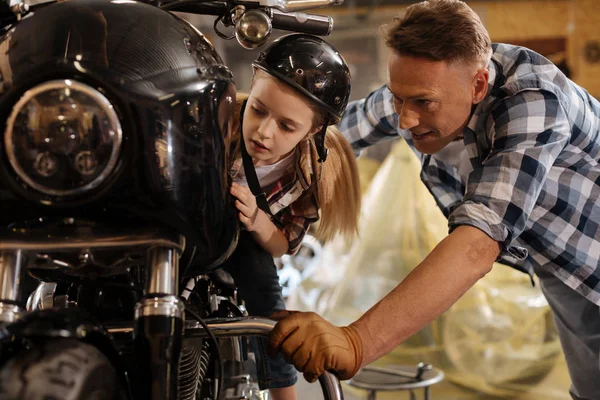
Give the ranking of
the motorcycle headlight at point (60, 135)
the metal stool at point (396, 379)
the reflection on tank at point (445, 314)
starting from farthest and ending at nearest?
1. the reflection on tank at point (445, 314)
2. the metal stool at point (396, 379)
3. the motorcycle headlight at point (60, 135)

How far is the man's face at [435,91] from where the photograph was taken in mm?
1391

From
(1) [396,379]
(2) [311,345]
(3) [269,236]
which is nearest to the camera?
(2) [311,345]

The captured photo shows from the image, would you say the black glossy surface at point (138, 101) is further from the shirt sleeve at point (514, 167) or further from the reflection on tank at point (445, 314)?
the reflection on tank at point (445, 314)

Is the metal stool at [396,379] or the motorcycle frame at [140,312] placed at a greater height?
the metal stool at [396,379]

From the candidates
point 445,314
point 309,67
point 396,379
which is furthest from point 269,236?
point 445,314

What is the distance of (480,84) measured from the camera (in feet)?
4.67

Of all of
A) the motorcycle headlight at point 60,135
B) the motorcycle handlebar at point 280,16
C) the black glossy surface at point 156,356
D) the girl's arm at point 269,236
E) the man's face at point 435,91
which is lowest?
the black glossy surface at point 156,356

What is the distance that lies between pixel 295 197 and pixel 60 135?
2.60 feet

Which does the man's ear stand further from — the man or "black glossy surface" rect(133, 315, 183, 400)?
"black glossy surface" rect(133, 315, 183, 400)

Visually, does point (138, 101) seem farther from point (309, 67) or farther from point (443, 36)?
point (443, 36)

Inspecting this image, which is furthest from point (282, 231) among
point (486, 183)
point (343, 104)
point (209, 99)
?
point (209, 99)

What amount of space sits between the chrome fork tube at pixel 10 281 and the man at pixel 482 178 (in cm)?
32

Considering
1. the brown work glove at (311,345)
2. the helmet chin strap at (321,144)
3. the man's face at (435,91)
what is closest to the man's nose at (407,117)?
the man's face at (435,91)

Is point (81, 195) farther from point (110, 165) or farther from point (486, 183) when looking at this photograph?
point (486, 183)
